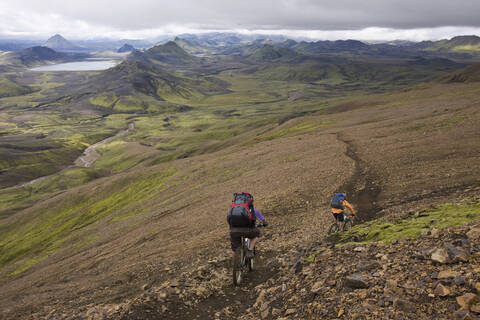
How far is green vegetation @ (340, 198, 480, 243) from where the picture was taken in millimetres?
13156

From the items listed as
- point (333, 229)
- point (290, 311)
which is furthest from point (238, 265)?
point (333, 229)

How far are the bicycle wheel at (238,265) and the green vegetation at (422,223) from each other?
5400mm

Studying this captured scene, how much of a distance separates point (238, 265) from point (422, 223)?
350 inches

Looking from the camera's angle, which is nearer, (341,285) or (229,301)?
(341,285)

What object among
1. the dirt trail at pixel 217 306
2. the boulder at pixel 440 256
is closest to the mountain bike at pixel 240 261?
the dirt trail at pixel 217 306

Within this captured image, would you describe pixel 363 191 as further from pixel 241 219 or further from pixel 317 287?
pixel 317 287

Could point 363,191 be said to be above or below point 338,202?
below

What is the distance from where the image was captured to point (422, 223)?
566 inches

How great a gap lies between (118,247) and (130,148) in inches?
6238

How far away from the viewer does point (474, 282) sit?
26.0 ft

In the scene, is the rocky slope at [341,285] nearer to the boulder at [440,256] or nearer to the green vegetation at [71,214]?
the boulder at [440,256]

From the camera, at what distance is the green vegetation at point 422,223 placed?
13.2 m

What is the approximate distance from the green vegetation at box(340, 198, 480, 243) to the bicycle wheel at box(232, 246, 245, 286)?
540cm

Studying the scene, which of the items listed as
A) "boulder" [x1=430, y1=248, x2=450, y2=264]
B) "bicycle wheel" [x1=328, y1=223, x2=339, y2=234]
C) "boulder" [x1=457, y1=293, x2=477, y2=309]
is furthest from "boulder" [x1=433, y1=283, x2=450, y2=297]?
"bicycle wheel" [x1=328, y1=223, x2=339, y2=234]
